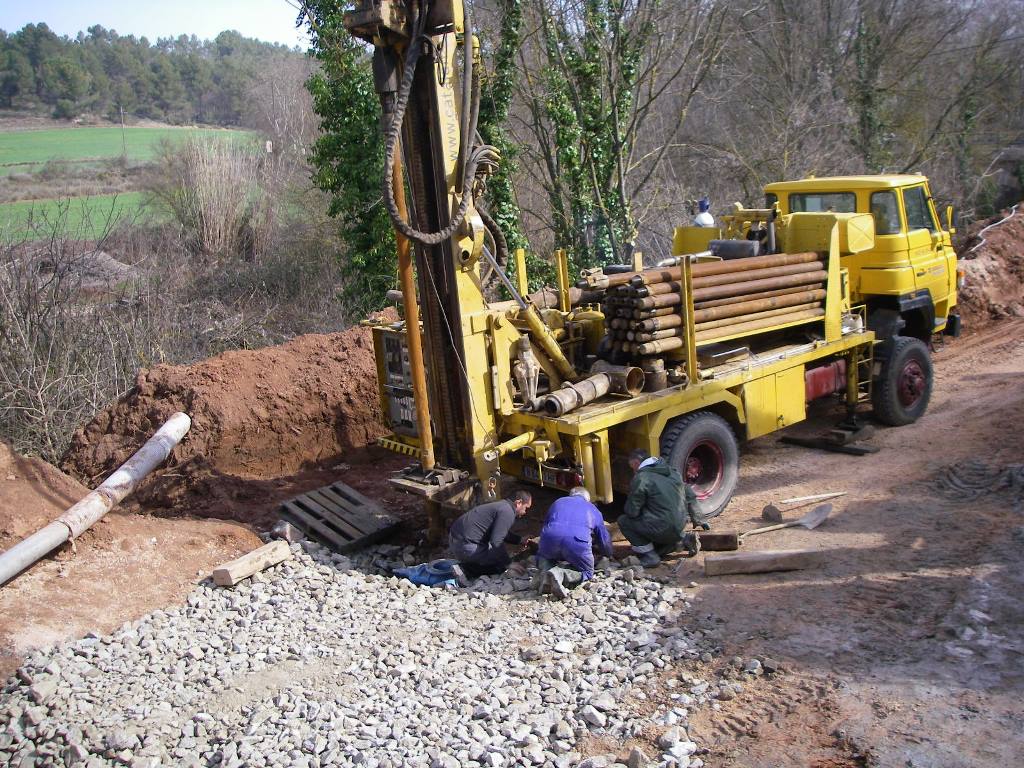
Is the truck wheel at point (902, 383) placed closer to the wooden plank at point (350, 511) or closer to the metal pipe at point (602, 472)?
the metal pipe at point (602, 472)

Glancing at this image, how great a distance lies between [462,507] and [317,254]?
504 inches

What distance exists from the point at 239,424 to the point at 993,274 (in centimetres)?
1393

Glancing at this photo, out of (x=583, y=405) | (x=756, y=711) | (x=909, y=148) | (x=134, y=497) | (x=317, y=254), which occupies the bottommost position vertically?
(x=756, y=711)

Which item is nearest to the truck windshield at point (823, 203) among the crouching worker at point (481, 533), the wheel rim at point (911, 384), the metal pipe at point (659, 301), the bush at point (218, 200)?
the wheel rim at point (911, 384)

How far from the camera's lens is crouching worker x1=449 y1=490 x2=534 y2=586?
726 centimetres

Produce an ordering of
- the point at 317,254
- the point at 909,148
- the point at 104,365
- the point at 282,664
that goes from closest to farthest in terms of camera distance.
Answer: the point at 282,664 < the point at 104,365 < the point at 317,254 < the point at 909,148

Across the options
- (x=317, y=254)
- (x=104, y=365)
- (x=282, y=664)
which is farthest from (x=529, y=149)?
(x=282, y=664)

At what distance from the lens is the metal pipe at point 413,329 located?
6.89m

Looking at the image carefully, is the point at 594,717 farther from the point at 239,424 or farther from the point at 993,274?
the point at 993,274

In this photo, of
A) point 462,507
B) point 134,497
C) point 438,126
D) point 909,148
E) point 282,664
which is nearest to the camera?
point 282,664

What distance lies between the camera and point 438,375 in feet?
25.1

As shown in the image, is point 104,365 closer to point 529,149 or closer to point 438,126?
point 438,126

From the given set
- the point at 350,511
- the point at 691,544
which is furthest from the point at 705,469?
the point at 350,511

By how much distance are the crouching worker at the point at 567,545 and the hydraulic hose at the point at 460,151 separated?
238 cm
